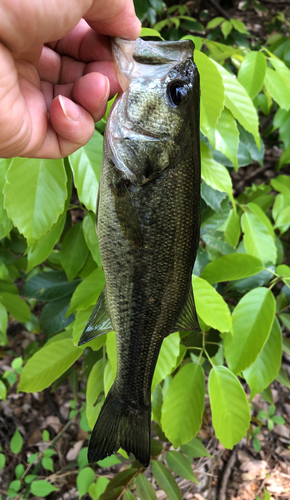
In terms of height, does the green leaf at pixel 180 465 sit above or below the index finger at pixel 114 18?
below

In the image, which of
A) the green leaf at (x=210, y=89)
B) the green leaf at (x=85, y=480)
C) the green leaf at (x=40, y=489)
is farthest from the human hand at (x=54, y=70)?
the green leaf at (x=40, y=489)

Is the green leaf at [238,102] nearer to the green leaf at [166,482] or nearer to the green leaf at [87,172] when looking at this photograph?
the green leaf at [87,172]

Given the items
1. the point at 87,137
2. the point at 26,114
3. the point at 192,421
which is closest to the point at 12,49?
the point at 26,114

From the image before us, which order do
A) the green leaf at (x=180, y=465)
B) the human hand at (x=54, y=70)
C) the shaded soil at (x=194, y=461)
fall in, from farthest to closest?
the shaded soil at (x=194, y=461) < the green leaf at (x=180, y=465) < the human hand at (x=54, y=70)

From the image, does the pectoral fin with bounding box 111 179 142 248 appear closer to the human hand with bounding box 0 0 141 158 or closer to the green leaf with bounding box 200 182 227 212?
the human hand with bounding box 0 0 141 158

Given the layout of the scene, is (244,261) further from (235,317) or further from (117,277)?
(117,277)

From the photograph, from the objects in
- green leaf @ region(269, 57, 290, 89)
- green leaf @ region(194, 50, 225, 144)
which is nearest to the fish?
green leaf @ region(194, 50, 225, 144)
